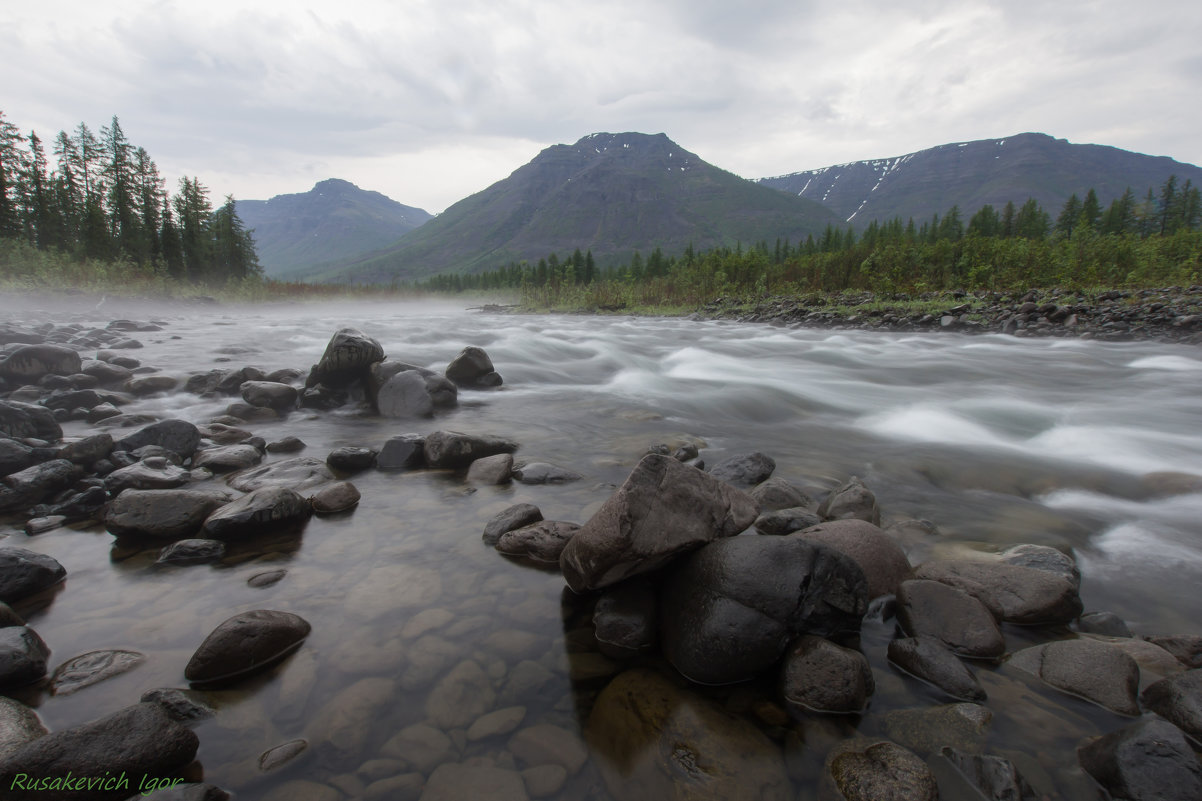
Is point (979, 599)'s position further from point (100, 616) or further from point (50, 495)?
point (50, 495)

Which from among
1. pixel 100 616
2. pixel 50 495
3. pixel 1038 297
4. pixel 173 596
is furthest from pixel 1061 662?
pixel 1038 297

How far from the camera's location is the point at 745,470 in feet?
17.9

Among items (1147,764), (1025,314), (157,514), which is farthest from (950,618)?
(1025,314)

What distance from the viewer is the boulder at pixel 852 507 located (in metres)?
4.40

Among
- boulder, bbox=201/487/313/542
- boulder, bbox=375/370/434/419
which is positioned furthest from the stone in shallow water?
boulder, bbox=375/370/434/419

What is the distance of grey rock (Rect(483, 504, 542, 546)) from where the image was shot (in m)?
4.12

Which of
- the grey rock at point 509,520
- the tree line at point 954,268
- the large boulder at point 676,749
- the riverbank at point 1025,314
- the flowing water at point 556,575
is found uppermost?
the tree line at point 954,268

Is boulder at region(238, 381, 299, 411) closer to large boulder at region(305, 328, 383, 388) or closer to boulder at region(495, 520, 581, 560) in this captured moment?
large boulder at region(305, 328, 383, 388)

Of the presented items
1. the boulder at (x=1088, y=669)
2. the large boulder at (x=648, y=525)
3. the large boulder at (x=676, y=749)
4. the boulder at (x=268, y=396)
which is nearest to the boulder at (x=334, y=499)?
the large boulder at (x=648, y=525)

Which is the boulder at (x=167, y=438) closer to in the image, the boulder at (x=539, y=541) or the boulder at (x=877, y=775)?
the boulder at (x=539, y=541)

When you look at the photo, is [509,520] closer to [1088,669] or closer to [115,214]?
[1088,669]

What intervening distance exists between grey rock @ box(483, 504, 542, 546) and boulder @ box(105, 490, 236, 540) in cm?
218

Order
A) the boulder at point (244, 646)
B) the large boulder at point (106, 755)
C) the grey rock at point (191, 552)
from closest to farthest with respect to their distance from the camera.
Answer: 1. the large boulder at point (106, 755)
2. the boulder at point (244, 646)
3. the grey rock at point (191, 552)

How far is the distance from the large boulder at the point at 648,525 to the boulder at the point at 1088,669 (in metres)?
1.63
